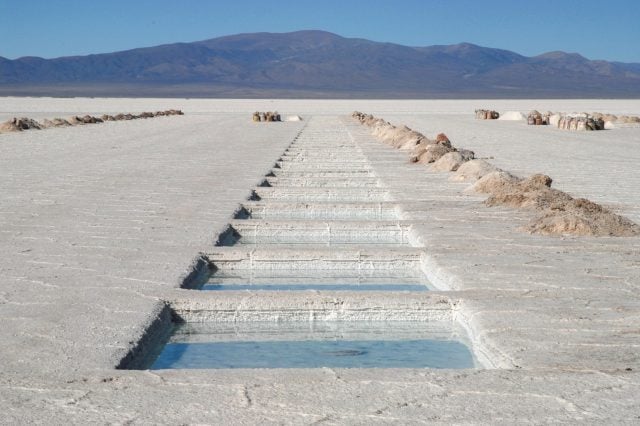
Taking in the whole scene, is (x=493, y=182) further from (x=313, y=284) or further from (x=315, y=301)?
(x=315, y=301)

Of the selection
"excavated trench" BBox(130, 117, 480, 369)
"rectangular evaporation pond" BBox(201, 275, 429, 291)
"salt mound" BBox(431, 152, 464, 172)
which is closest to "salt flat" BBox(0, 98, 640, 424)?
"excavated trench" BBox(130, 117, 480, 369)

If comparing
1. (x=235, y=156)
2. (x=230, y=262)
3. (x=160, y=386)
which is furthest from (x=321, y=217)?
(x=235, y=156)

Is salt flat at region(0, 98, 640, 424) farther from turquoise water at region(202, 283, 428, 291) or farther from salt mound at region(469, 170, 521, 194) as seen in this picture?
salt mound at region(469, 170, 521, 194)

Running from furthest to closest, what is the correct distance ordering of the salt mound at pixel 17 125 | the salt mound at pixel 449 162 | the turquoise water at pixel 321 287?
1. the salt mound at pixel 17 125
2. the salt mound at pixel 449 162
3. the turquoise water at pixel 321 287

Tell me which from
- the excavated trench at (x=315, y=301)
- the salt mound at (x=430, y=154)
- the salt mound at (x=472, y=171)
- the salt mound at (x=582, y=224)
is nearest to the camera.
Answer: the excavated trench at (x=315, y=301)

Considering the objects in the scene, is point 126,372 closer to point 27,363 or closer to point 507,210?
point 27,363

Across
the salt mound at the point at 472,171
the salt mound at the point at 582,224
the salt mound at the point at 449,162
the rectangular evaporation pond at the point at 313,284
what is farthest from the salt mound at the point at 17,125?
the rectangular evaporation pond at the point at 313,284

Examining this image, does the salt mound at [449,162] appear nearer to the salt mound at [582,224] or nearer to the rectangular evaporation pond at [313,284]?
the salt mound at [582,224]
